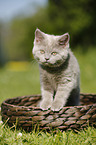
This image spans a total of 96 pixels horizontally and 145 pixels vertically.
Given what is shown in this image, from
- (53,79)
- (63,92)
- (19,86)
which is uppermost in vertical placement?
(53,79)

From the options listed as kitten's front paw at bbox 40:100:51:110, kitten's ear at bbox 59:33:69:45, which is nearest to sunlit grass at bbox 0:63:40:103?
kitten's front paw at bbox 40:100:51:110

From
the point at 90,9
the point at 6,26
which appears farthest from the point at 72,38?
the point at 6,26

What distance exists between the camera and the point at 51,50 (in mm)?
1615

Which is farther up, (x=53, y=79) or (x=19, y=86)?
(x=53, y=79)

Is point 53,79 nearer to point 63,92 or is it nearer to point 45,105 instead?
point 63,92

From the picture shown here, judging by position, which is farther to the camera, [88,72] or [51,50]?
[88,72]

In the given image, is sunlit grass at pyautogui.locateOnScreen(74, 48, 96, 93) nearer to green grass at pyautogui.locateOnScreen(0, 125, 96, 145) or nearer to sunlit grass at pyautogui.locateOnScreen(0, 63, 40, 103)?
sunlit grass at pyautogui.locateOnScreen(0, 63, 40, 103)

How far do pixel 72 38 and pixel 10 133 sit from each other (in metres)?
7.90

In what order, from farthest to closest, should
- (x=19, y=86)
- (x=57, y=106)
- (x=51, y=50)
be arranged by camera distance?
(x=19, y=86)
(x=51, y=50)
(x=57, y=106)

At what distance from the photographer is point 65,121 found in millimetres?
1453

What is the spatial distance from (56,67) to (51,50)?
0.15 metres

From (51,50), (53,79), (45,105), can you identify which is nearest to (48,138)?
(45,105)

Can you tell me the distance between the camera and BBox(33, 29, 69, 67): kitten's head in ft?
5.21

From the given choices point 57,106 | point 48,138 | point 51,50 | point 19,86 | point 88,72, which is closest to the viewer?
point 48,138
